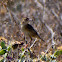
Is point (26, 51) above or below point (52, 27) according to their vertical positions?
below

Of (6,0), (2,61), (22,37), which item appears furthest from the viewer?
(22,37)

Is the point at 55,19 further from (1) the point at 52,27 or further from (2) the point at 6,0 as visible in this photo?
(2) the point at 6,0

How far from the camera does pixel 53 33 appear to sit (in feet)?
4.37

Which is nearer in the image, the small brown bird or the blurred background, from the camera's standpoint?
the blurred background

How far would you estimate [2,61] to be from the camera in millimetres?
1210

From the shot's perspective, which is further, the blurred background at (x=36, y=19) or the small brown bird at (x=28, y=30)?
the small brown bird at (x=28, y=30)

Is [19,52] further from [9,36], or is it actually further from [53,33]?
[53,33]

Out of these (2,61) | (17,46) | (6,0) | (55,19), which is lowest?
(2,61)

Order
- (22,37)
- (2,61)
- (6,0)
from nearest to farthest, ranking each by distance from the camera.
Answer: (2,61) → (6,0) → (22,37)

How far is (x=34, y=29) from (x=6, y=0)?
1.22 ft

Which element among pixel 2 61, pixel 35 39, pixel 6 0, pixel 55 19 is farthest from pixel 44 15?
pixel 2 61

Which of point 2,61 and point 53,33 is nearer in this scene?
point 2,61

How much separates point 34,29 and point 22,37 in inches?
5.8

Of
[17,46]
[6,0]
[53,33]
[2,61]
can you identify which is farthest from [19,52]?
[6,0]
